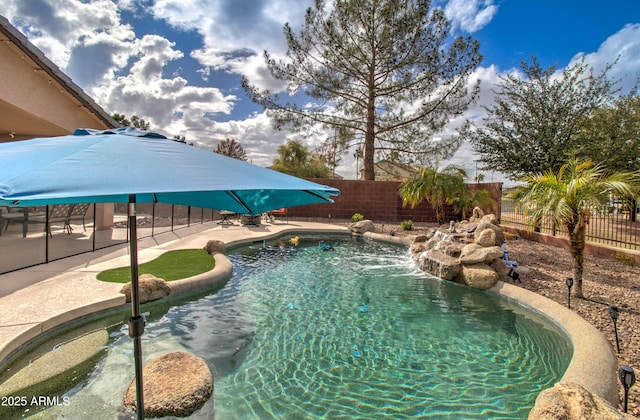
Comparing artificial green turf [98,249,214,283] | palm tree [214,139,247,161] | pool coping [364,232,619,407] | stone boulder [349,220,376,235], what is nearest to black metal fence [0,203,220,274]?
artificial green turf [98,249,214,283]

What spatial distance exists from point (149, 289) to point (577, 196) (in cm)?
723

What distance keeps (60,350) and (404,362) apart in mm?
4054

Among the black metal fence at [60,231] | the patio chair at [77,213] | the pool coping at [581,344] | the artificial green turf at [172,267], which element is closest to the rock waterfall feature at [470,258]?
the pool coping at [581,344]

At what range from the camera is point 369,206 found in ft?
59.1

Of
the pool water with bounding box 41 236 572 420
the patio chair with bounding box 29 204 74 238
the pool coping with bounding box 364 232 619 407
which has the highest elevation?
the patio chair with bounding box 29 204 74 238

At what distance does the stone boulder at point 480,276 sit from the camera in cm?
635

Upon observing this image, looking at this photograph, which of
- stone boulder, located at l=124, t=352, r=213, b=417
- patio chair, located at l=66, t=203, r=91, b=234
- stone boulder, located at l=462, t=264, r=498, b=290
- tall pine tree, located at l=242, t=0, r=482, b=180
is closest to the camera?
stone boulder, located at l=124, t=352, r=213, b=417

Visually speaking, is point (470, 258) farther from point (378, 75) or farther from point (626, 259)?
point (378, 75)

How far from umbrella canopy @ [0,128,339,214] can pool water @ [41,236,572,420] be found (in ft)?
7.44

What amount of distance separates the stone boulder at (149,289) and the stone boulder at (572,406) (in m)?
5.18

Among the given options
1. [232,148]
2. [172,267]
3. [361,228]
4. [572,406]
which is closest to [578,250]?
[572,406]

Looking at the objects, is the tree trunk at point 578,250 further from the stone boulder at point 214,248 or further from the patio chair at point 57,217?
the patio chair at point 57,217

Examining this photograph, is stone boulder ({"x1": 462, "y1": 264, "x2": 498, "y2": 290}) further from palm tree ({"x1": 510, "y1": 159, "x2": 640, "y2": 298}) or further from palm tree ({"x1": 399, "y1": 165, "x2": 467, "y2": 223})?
palm tree ({"x1": 399, "y1": 165, "x2": 467, "y2": 223})

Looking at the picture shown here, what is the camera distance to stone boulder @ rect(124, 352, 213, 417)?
8.76 ft
